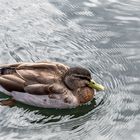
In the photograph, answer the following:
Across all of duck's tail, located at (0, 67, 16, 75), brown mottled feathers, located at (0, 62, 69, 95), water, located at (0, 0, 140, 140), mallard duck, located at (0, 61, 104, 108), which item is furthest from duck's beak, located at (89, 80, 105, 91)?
duck's tail, located at (0, 67, 16, 75)

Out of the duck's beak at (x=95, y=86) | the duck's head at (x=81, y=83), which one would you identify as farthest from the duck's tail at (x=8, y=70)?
the duck's beak at (x=95, y=86)

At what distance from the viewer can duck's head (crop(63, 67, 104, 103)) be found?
10.5 m

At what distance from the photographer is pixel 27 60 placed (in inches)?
465

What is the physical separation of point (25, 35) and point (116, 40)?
2184 mm

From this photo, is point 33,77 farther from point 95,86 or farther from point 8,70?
point 95,86

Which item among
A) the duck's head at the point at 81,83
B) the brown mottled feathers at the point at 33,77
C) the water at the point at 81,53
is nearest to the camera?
the water at the point at 81,53

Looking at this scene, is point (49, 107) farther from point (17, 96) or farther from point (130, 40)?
point (130, 40)

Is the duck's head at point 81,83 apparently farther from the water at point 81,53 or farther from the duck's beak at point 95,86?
the water at point 81,53

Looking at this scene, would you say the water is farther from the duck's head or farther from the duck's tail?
the duck's tail

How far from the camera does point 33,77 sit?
1041 cm

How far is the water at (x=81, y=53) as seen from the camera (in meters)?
9.91

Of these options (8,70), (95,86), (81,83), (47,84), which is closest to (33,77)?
(47,84)

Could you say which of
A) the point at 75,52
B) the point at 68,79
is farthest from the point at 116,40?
the point at 68,79

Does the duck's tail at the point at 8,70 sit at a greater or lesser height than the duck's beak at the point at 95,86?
greater
